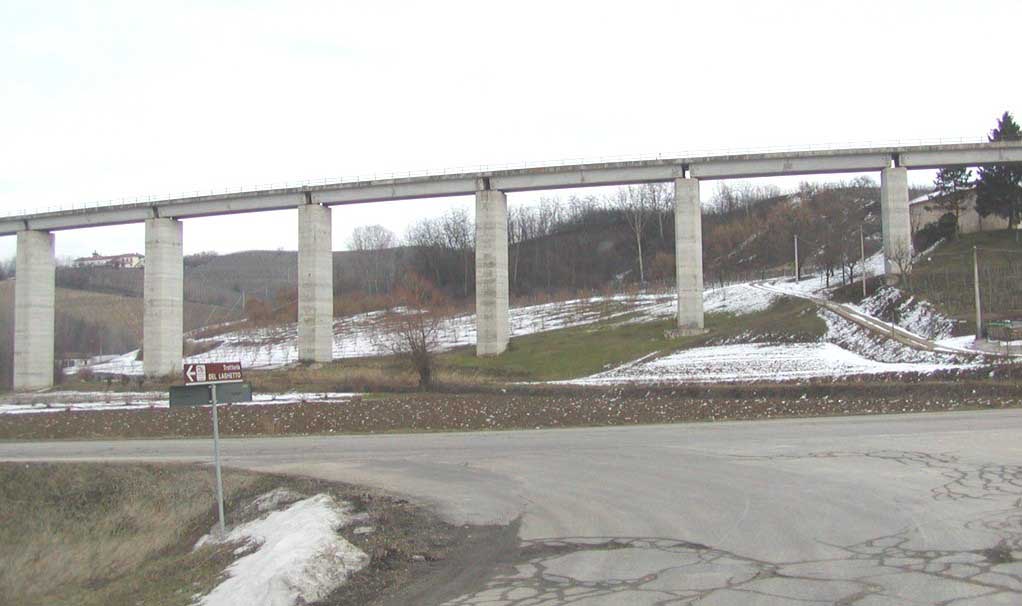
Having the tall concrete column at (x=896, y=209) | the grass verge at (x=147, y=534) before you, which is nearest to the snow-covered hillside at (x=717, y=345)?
the tall concrete column at (x=896, y=209)

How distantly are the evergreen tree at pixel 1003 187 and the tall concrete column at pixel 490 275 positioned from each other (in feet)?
138

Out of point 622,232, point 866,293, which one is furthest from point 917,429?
point 622,232

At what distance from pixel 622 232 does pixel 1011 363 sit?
110557 mm

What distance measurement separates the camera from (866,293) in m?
59.5

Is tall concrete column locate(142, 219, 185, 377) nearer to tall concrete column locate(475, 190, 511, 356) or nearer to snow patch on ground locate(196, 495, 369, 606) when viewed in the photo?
tall concrete column locate(475, 190, 511, 356)

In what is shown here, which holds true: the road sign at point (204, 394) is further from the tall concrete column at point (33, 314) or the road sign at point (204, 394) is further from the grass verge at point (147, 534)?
the tall concrete column at point (33, 314)

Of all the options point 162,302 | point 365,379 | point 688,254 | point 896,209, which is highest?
point 896,209

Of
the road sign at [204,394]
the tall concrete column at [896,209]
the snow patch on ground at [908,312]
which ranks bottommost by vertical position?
the road sign at [204,394]

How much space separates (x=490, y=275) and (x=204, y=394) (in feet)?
159

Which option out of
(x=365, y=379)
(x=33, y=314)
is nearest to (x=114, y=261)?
(x=33, y=314)

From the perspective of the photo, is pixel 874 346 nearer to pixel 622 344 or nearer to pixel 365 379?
pixel 622 344

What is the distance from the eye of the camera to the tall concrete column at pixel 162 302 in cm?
6431

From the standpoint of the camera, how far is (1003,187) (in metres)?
67.9

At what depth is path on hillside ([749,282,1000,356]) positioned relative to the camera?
38681mm
